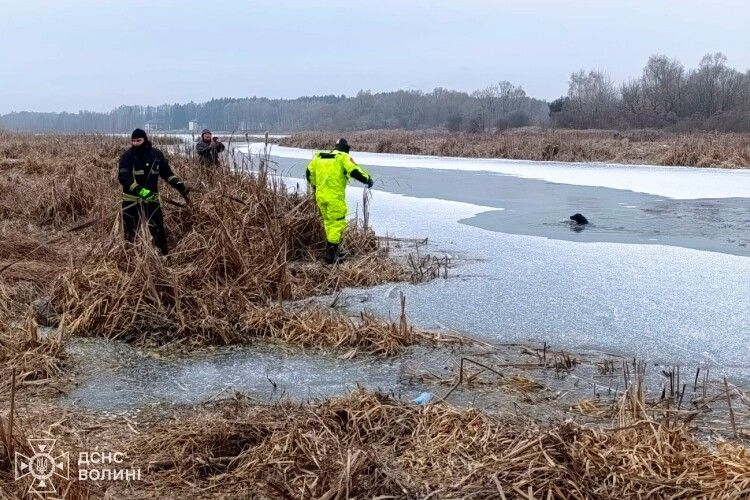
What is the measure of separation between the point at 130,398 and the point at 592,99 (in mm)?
58832

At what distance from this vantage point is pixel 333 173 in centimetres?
770

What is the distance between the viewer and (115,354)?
5.04 metres

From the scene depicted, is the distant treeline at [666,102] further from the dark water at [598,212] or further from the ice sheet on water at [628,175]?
the dark water at [598,212]

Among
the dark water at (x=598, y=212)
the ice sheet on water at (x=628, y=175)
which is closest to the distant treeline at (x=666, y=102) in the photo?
the ice sheet on water at (x=628, y=175)

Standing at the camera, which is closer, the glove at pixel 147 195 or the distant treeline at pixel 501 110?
the glove at pixel 147 195

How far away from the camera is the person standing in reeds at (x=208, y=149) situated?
9437 millimetres

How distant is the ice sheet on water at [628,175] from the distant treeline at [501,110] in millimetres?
8449

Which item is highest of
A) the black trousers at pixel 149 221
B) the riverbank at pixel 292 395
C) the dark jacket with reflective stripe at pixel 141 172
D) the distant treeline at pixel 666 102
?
the distant treeline at pixel 666 102

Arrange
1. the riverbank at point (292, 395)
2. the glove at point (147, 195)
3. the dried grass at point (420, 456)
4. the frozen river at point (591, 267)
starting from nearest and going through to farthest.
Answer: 1. the dried grass at point (420, 456)
2. the riverbank at point (292, 395)
3. the frozen river at point (591, 267)
4. the glove at point (147, 195)

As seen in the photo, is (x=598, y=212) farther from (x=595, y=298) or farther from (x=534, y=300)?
(x=534, y=300)

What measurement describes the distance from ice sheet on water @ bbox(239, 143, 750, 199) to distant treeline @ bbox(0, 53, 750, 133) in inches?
333

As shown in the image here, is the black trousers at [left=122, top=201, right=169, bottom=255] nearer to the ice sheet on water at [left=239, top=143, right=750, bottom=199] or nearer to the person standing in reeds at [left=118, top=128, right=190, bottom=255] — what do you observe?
the person standing in reeds at [left=118, top=128, right=190, bottom=255]

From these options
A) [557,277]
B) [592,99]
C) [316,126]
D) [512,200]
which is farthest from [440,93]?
[557,277]

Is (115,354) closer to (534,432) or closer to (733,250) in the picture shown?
(534,432)
